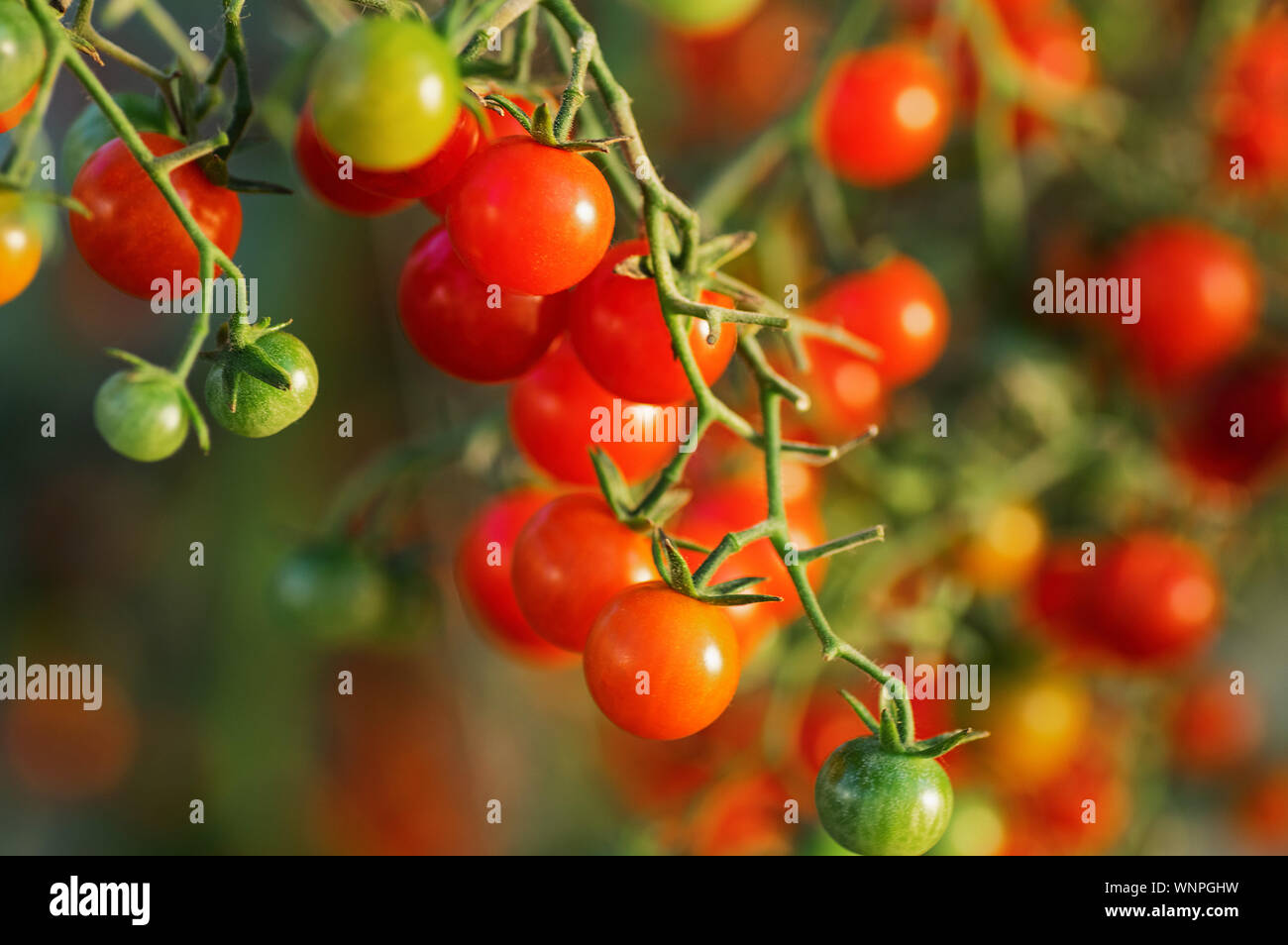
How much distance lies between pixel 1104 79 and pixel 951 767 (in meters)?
0.59

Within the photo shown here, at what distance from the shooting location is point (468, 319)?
43cm

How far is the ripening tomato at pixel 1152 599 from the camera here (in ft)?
2.50

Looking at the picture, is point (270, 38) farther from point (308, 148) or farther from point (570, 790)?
point (570, 790)

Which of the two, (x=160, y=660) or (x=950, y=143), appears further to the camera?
(x=160, y=660)

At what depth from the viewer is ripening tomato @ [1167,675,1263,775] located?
103 centimetres

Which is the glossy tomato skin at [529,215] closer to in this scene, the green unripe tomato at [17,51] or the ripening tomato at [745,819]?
the green unripe tomato at [17,51]

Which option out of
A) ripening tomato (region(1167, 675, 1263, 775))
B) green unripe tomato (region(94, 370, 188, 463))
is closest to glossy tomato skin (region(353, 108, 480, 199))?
green unripe tomato (region(94, 370, 188, 463))

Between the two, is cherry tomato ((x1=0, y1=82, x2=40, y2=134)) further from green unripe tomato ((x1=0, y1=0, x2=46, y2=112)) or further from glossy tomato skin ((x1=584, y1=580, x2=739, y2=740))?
glossy tomato skin ((x1=584, y1=580, x2=739, y2=740))

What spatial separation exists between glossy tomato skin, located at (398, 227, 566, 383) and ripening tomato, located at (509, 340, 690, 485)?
33 mm

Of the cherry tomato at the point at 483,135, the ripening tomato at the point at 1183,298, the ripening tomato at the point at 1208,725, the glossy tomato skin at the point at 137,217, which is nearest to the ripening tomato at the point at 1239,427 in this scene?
the ripening tomato at the point at 1183,298

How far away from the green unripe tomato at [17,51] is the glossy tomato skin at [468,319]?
0.51ft
